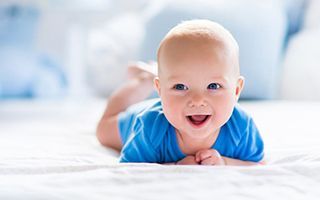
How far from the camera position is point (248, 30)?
1.66 metres

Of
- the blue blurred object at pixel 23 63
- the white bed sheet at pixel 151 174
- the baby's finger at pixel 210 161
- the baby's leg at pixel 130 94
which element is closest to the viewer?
the white bed sheet at pixel 151 174

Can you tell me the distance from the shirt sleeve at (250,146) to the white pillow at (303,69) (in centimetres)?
59

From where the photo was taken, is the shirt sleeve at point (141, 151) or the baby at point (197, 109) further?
the shirt sleeve at point (141, 151)

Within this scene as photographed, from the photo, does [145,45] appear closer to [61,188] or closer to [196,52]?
[196,52]

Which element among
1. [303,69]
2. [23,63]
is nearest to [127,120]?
[303,69]

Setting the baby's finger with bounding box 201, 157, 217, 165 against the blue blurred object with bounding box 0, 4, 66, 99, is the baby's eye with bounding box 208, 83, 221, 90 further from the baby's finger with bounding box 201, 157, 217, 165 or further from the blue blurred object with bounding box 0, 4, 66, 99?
the blue blurred object with bounding box 0, 4, 66, 99

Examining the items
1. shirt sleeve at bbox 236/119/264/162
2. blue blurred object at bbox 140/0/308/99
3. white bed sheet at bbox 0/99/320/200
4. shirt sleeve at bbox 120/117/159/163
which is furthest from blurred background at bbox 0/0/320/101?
shirt sleeve at bbox 120/117/159/163

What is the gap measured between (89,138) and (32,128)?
0.76ft

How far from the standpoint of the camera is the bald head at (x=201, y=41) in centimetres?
95

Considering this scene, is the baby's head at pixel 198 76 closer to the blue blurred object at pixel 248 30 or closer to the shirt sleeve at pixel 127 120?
the shirt sleeve at pixel 127 120

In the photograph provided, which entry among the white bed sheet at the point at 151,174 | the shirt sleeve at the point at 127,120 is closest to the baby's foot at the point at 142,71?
the shirt sleeve at the point at 127,120

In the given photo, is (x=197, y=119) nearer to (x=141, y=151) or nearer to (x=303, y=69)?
(x=141, y=151)

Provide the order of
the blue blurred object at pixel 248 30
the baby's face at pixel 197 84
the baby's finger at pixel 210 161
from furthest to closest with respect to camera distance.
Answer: the blue blurred object at pixel 248 30 < the baby's finger at pixel 210 161 < the baby's face at pixel 197 84

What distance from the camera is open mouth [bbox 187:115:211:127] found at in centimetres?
99
